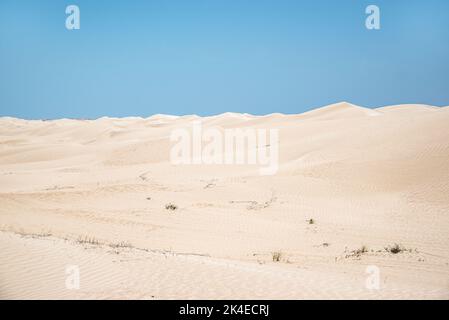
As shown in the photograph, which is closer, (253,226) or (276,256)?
(276,256)

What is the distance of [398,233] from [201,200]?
24.0ft

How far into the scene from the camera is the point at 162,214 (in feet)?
44.5

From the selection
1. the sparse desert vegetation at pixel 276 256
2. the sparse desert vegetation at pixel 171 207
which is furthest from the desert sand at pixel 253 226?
the sparse desert vegetation at pixel 171 207

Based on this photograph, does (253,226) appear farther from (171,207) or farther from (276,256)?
(171,207)

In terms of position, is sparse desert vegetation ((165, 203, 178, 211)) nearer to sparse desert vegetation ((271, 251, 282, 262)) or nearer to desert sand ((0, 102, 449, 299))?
desert sand ((0, 102, 449, 299))

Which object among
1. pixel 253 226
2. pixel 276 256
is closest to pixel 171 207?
pixel 253 226

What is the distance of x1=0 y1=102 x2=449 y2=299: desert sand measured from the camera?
20.9 feet

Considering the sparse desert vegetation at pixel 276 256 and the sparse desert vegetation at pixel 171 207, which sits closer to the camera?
the sparse desert vegetation at pixel 276 256

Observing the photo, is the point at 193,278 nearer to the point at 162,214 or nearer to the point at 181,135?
the point at 162,214

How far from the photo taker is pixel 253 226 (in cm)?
1223

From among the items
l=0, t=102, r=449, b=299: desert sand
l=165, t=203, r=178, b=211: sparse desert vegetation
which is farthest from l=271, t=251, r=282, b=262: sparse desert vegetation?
l=165, t=203, r=178, b=211: sparse desert vegetation

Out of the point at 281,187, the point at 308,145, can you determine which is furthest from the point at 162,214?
the point at 308,145

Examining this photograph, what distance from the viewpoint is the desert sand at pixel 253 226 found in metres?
6.36

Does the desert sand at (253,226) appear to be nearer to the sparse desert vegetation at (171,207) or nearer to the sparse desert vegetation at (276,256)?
the sparse desert vegetation at (276,256)
